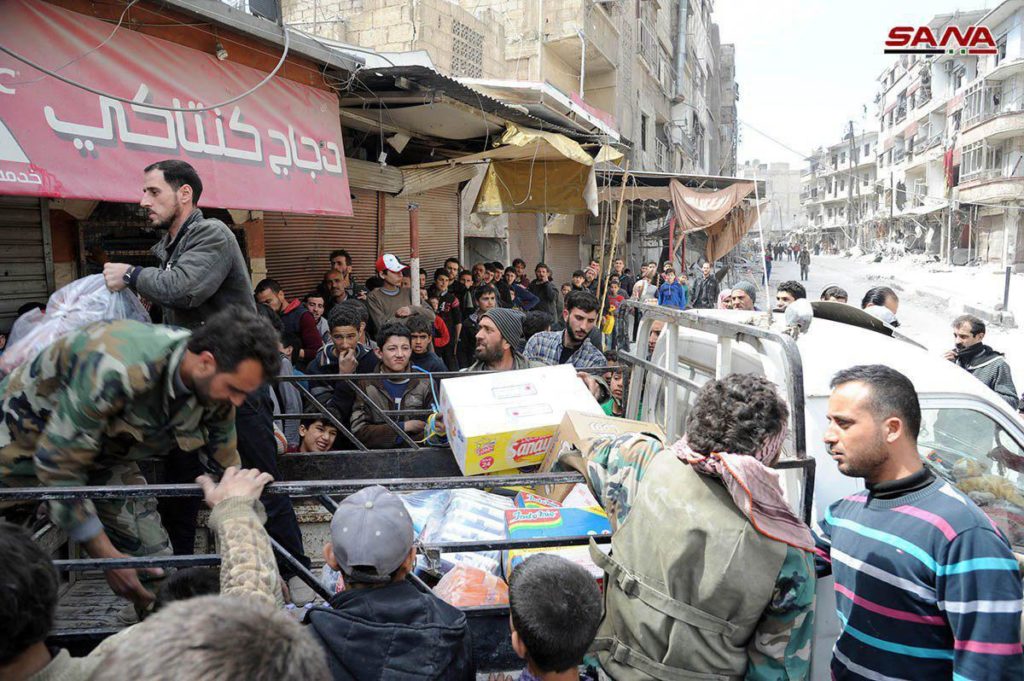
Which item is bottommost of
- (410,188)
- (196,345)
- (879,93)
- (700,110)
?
(196,345)

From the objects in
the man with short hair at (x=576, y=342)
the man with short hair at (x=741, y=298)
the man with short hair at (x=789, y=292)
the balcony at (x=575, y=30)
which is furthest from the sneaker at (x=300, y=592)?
the balcony at (x=575, y=30)

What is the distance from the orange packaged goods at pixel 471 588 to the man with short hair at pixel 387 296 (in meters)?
4.92

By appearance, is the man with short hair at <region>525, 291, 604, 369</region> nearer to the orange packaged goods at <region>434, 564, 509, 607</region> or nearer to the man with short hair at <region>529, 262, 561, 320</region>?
the orange packaged goods at <region>434, 564, 509, 607</region>

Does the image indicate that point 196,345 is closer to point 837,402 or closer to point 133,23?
point 837,402

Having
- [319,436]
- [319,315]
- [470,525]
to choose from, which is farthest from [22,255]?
[470,525]

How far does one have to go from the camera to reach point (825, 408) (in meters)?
2.53

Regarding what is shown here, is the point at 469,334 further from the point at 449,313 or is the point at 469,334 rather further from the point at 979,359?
the point at 979,359

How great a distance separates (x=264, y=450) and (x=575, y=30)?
691 inches

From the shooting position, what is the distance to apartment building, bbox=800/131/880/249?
68.9m

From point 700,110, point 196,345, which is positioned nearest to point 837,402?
point 196,345

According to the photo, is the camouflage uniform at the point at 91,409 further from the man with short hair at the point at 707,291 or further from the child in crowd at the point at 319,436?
the man with short hair at the point at 707,291

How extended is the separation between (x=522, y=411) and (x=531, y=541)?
3.38 ft

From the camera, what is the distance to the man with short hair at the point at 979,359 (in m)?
5.26

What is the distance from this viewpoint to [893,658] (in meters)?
1.76
